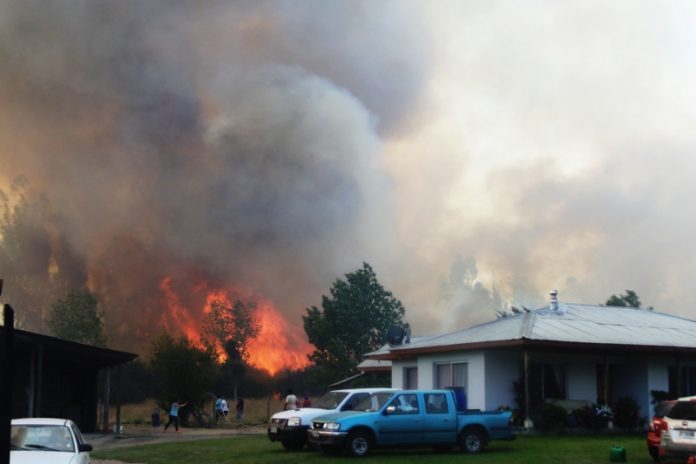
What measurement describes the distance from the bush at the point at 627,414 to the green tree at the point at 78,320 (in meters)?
50.5

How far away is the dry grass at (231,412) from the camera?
4669cm

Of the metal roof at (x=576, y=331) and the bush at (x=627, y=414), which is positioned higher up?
the metal roof at (x=576, y=331)

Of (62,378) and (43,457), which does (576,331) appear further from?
(62,378)

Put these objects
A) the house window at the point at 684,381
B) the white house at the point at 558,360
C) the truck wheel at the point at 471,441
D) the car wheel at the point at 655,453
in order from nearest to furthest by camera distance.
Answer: the car wheel at the point at 655,453 < the truck wheel at the point at 471,441 < the white house at the point at 558,360 < the house window at the point at 684,381

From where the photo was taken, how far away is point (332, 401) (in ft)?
73.3

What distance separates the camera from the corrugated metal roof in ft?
92.3

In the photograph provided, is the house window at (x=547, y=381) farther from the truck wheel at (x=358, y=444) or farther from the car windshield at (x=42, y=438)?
the car windshield at (x=42, y=438)

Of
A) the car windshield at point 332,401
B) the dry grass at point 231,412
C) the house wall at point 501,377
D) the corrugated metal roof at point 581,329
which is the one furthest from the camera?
the dry grass at point 231,412

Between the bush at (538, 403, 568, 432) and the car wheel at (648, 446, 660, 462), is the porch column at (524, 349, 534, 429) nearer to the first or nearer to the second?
the bush at (538, 403, 568, 432)

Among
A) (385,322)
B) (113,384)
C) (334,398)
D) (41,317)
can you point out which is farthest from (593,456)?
(41,317)

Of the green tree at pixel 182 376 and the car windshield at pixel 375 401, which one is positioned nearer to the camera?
the car windshield at pixel 375 401

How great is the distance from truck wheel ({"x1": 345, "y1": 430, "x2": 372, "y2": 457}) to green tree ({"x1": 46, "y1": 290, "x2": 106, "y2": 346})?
53534 mm

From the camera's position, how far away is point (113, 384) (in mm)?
75375

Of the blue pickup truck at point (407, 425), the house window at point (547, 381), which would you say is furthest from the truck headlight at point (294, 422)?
the house window at point (547, 381)
